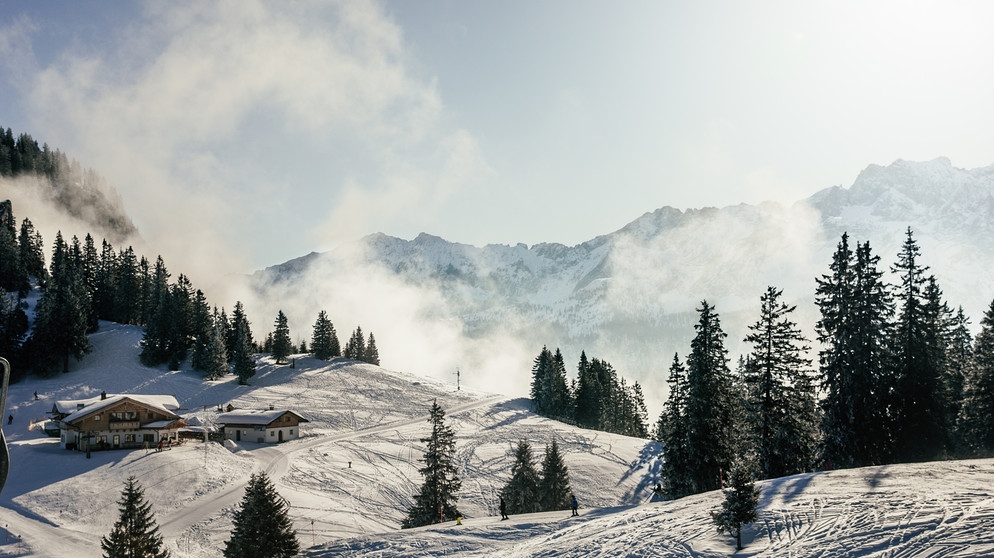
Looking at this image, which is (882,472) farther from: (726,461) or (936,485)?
Result: (726,461)

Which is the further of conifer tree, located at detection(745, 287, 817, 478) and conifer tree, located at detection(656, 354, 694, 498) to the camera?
conifer tree, located at detection(656, 354, 694, 498)

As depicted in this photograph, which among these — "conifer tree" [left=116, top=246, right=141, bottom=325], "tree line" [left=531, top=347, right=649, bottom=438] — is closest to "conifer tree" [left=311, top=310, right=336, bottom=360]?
"conifer tree" [left=116, top=246, right=141, bottom=325]

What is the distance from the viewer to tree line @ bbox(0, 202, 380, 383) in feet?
320

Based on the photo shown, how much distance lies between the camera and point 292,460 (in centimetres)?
6706

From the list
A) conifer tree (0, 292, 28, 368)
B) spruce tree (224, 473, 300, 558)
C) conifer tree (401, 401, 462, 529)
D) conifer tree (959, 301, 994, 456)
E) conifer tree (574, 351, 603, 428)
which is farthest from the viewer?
conifer tree (574, 351, 603, 428)

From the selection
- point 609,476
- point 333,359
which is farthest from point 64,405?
point 609,476

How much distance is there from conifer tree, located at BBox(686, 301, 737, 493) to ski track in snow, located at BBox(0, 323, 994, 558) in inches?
244

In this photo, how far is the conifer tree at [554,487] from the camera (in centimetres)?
5503

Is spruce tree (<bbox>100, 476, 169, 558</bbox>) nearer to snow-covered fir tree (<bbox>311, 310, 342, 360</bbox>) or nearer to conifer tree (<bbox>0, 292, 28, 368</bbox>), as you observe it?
conifer tree (<bbox>0, 292, 28, 368</bbox>)

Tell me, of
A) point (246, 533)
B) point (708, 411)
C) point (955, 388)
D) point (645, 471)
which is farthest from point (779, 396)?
point (645, 471)

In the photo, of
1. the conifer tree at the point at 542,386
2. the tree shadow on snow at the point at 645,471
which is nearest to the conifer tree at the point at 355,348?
the conifer tree at the point at 542,386

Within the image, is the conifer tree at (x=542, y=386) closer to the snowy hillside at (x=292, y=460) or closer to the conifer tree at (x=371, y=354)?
the snowy hillside at (x=292, y=460)

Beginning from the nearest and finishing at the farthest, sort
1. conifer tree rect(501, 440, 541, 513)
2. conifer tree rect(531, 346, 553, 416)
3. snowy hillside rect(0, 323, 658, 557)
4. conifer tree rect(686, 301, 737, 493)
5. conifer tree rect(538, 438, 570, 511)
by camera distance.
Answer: conifer tree rect(686, 301, 737, 493), snowy hillside rect(0, 323, 658, 557), conifer tree rect(501, 440, 541, 513), conifer tree rect(538, 438, 570, 511), conifer tree rect(531, 346, 553, 416)

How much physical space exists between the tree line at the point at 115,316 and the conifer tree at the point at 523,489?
2557 inches
